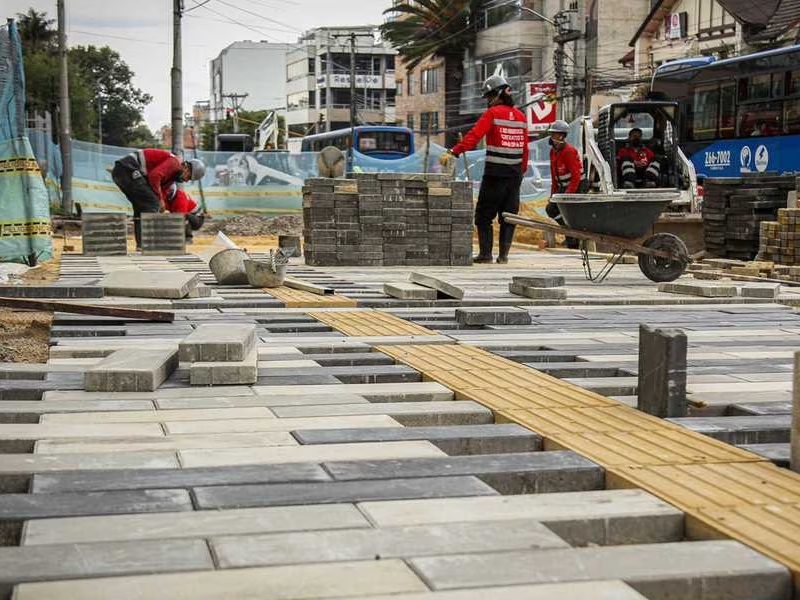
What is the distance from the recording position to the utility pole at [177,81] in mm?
25359

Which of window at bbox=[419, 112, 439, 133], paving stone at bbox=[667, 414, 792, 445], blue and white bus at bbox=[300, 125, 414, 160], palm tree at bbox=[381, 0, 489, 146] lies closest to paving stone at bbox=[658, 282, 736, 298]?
paving stone at bbox=[667, 414, 792, 445]

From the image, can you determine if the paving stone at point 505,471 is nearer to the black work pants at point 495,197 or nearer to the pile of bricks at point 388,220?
the pile of bricks at point 388,220

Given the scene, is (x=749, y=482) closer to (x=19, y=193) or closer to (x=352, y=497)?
(x=352, y=497)

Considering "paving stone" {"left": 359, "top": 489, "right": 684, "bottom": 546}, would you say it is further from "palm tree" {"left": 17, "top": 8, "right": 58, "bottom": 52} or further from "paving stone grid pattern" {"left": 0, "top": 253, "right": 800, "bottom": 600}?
"palm tree" {"left": 17, "top": 8, "right": 58, "bottom": 52}

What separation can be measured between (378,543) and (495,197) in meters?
11.9

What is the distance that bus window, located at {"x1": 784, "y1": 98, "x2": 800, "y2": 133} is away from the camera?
25.2 meters

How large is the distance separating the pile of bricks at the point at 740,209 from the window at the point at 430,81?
5549cm

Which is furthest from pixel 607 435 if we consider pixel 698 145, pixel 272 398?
pixel 698 145

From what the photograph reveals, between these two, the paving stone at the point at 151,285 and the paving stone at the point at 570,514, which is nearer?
the paving stone at the point at 570,514

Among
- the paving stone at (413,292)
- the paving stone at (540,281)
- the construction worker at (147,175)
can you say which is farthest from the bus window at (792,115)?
the paving stone at (413,292)

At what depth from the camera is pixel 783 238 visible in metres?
14.5

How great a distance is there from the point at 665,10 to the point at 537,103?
1723 centimetres

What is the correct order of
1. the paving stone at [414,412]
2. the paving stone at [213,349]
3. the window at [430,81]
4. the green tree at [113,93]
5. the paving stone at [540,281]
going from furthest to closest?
the green tree at [113,93] → the window at [430,81] → the paving stone at [540,281] → the paving stone at [213,349] → the paving stone at [414,412]

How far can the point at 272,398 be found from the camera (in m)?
4.81
